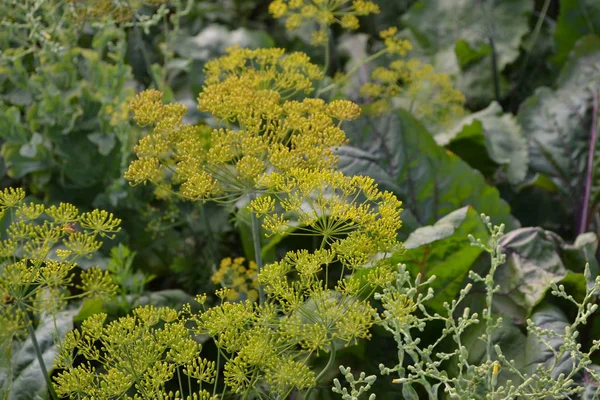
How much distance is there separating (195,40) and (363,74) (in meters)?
0.49

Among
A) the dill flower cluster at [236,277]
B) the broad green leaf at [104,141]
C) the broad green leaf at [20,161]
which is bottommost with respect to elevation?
the dill flower cluster at [236,277]

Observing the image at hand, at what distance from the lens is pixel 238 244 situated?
1811 millimetres

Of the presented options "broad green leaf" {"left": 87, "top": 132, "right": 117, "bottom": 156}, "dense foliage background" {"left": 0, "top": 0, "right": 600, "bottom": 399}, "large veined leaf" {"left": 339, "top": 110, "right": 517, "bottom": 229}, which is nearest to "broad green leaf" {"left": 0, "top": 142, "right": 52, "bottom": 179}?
"dense foliage background" {"left": 0, "top": 0, "right": 600, "bottom": 399}

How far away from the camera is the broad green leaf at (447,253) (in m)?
1.25

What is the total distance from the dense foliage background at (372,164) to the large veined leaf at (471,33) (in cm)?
1

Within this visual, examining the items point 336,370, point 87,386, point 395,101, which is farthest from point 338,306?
point 395,101

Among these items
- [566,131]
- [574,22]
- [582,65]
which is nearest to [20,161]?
[566,131]

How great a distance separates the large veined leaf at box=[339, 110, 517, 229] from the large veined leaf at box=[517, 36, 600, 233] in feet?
1.24

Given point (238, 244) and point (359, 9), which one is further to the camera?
point (238, 244)

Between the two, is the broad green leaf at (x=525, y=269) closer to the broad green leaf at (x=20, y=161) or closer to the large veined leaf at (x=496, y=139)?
the large veined leaf at (x=496, y=139)

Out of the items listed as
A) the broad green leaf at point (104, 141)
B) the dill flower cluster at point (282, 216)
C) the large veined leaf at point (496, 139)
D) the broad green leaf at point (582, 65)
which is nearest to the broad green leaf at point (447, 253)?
the dill flower cluster at point (282, 216)

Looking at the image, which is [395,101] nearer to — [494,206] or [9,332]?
[494,206]

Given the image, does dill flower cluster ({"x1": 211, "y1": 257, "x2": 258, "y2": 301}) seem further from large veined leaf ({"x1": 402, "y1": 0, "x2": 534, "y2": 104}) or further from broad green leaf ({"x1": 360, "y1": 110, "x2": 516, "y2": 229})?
large veined leaf ({"x1": 402, "y1": 0, "x2": 534, "y2": 104})

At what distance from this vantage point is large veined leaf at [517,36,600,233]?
1.83m
